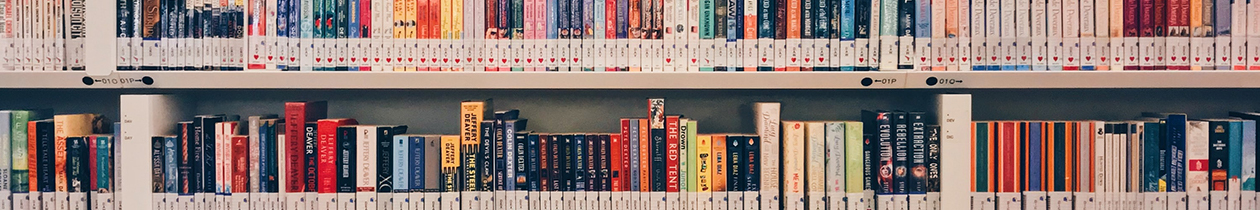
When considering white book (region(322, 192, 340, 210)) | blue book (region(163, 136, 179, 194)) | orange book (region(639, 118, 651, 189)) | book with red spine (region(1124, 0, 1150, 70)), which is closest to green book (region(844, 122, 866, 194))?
orange book (region(639, 118, 651, 189))

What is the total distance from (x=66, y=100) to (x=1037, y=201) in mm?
1956

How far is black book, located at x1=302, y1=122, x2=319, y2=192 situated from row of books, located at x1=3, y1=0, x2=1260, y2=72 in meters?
0.11

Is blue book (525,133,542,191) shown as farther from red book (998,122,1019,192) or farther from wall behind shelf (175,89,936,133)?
red book (998,122,1019,192)

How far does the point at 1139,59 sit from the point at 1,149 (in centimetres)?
198

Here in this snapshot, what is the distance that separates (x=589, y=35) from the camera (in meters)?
1.37

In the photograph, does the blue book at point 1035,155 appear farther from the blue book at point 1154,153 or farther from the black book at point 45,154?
the black book at point 45,154

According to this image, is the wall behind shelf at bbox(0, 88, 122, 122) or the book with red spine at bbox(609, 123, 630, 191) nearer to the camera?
the book with red spine at bbox(609, 123, 630, 191)

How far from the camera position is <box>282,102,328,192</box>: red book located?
1.40 meters

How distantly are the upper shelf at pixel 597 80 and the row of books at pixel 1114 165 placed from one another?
4.0 inches

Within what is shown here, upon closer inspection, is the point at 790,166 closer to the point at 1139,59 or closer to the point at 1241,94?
the point at 1139,59

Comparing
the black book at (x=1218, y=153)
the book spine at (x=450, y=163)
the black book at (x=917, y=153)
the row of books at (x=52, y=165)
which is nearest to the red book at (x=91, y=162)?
the row of books at (x=52, y=165)

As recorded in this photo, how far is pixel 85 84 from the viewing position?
4.44 ft

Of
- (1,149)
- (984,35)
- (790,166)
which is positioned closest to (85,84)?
(1,149)

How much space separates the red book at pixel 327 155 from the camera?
1.40 metres
